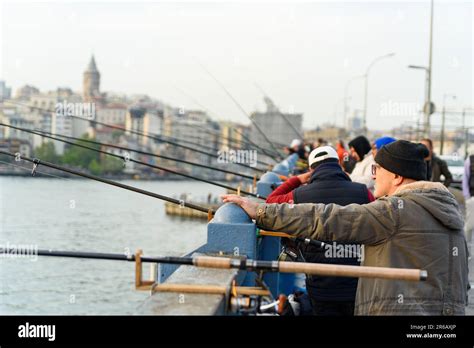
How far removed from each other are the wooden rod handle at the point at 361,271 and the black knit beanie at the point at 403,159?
0.58 m

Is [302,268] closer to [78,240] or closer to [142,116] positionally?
[142,116]

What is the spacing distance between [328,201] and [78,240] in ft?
151

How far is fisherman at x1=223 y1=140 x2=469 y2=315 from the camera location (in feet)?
11.9

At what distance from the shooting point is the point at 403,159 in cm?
383

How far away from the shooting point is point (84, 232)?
55281mm

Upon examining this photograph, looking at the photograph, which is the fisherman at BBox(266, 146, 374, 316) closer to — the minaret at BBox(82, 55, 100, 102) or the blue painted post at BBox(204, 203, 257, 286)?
the blue painted post at BBox(204, 203, 257, 286)

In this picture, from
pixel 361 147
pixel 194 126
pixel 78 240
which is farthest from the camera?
pixel 78 240

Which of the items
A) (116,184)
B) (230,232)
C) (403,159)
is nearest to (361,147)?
(116,184)

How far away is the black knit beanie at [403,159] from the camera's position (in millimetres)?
3828

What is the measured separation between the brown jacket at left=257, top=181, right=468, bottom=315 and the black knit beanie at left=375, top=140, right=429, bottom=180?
0.41 feet

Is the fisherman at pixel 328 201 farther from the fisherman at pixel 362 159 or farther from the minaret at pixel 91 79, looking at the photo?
the minaret at pixel 91 79
